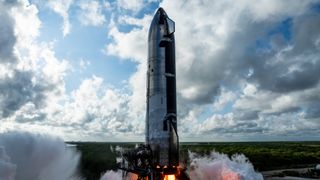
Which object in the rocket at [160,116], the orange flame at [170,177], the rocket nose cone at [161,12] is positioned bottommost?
the orange flame at [170,177]

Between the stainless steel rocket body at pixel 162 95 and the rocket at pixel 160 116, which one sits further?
the stainless steel rocket body at pixel 162 95

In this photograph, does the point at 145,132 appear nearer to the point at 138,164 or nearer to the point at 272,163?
the point at 138,164

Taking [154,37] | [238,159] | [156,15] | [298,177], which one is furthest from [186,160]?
[298,177]

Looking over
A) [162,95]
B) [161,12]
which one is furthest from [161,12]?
[162,95]

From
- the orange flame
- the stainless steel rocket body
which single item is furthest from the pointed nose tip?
the orange flame

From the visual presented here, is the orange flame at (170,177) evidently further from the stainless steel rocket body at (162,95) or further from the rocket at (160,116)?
the stainless steel rocket body at (162,95)

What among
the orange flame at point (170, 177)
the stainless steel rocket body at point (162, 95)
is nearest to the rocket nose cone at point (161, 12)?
the stainless steel rocket body at point (162, 95)

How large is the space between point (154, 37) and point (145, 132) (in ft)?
25.9

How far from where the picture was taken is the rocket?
957 inches

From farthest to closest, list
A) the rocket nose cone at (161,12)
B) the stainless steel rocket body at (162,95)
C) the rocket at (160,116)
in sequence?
the rocket nose cone at (161,12)
the stainless steel rocket body at (162,95)
the rocket at (160,116)

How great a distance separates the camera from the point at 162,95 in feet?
83.7

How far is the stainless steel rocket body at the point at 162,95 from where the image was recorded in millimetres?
24484

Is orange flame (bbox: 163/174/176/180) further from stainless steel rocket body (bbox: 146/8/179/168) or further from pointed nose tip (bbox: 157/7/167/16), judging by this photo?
pointed nose tip (bbox: 157/7/167/16)

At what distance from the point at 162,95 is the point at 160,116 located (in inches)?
66.5
